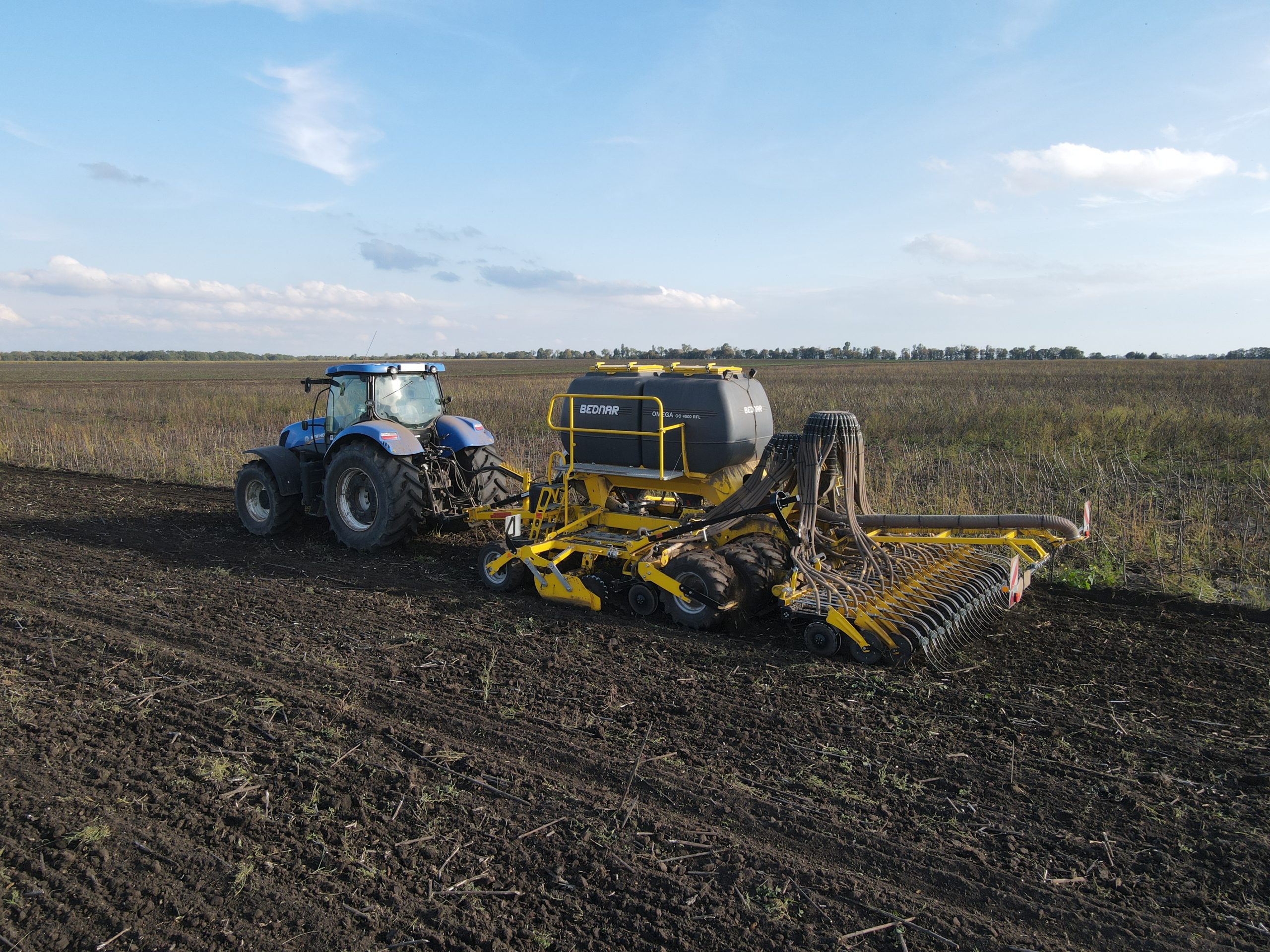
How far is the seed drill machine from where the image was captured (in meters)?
5.32

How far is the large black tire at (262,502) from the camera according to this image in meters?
8.73

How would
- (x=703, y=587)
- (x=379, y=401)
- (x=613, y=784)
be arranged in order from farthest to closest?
(x=379, y=401)
(x=703, y=587)
(x=613, y=784)

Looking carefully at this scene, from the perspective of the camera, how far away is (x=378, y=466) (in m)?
7.82

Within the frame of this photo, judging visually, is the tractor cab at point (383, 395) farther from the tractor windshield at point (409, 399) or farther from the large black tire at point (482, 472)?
the large black tire at point (482, 472)

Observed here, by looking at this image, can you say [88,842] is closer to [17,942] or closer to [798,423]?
[17,942]

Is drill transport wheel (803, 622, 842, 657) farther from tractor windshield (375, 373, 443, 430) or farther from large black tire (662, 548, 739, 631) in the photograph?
tractor windshield (375, 373, 443, 430)

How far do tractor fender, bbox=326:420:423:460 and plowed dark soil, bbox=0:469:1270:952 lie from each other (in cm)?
211

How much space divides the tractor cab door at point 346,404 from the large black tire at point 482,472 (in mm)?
1081

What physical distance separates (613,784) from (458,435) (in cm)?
553

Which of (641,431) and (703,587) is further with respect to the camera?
(641,431)

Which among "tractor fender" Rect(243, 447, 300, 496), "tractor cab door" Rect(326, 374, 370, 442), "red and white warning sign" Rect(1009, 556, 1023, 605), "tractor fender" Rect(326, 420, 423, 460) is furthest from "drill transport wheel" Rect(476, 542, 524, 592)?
"red and white warning sign" Rect(1009, 556, 1023, 605)

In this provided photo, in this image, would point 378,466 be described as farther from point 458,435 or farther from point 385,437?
point 458,435

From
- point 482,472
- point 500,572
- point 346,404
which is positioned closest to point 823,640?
point 500,572

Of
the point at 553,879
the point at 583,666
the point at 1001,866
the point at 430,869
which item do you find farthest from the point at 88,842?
the point at 1001,866
